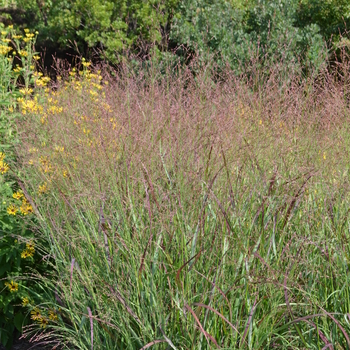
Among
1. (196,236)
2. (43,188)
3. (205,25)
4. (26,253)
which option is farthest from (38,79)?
(205,25)

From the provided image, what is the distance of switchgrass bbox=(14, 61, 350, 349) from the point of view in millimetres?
2068

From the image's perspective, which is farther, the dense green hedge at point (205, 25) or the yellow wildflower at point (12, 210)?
the dense green hedge at point (205, 25)

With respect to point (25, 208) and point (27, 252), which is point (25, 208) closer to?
point (25, 208)

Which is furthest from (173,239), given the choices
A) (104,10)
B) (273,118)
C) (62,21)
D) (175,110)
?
(62,21)

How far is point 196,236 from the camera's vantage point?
2.18 metres

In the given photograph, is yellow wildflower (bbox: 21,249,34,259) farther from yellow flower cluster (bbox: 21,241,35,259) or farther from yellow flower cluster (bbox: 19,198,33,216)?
yellow flower cluster (bbox: 19,198,33,216)

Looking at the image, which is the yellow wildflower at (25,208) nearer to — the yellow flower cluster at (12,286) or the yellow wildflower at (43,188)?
the yellow wildflower at (43,188)

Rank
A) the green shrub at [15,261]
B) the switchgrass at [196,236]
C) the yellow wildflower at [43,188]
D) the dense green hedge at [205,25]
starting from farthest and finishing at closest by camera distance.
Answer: the dense green hedge at [205,25]
the green shrub at [15,261]
the yellow wildflower at [43,188]
the switchgrass at [196,236]

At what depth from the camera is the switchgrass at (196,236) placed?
81.4 inches

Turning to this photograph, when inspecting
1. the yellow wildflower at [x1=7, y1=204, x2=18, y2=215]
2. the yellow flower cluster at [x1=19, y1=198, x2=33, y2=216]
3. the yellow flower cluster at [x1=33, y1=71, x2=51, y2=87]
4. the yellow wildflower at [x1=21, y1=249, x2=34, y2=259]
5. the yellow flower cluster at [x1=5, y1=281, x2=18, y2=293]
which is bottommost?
the yellow flower cluster at [x1=5, y1=281, x2=18, y2=293]

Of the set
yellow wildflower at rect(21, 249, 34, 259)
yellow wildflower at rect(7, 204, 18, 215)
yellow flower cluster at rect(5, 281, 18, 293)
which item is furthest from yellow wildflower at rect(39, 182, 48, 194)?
yellow flower cluster at rect(5, 281, 18, 293)

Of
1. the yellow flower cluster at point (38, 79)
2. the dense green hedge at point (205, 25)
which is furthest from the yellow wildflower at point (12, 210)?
the dense green hedge at point (205, 25)

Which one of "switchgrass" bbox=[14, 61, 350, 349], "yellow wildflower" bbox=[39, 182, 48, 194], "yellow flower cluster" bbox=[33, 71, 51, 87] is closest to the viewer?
"switchgrass" bbox=[14, 61, 350, 349]

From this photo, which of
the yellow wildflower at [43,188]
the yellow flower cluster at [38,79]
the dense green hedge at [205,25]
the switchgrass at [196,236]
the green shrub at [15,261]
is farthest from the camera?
the dense green hedge at [205,25]
